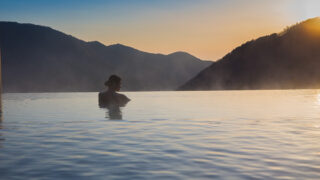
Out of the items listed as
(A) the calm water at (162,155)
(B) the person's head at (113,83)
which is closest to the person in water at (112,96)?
(B) the person's head at (113,83)

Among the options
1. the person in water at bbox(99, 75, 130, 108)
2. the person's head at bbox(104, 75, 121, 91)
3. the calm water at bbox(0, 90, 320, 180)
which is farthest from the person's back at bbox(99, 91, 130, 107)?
the calm water at bbox(0, 90, 320, 180)

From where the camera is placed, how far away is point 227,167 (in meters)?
8.59

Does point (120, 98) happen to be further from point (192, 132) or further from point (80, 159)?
point (80, 159)

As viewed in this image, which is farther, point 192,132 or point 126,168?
point 192,132

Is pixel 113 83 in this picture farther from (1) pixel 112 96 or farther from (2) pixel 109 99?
(2) pixel 109 99

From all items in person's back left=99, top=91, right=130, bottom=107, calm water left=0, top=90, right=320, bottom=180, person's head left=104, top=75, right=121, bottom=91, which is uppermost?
person's head left=104, top=75, right=121, bottom=91

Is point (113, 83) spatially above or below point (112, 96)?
above

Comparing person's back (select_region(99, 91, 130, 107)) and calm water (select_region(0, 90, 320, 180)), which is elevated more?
person's back (select_region(99, 91, 130, 107))

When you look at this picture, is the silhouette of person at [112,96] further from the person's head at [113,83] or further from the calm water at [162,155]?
the calm water at [162,155]

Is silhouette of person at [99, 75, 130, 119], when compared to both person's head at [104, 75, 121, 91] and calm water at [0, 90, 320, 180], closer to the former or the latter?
person's head at [104, 75, 121, 91]

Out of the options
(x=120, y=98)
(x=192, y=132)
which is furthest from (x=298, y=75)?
(x=192, y=132)

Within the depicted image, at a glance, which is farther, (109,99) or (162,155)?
(109,99)

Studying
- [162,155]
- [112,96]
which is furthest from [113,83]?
[162,155]

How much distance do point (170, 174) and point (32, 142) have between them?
7.12 metres
